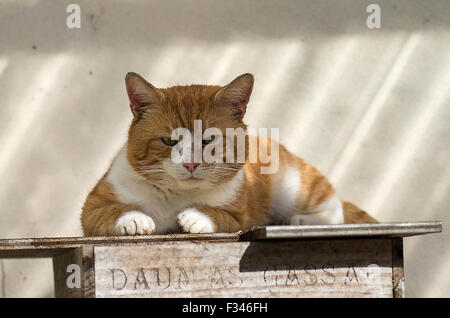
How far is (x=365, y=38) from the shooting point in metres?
3.39

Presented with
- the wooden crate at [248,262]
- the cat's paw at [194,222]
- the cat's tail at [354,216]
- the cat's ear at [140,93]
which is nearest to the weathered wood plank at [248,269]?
the wooden crate at [248,262]

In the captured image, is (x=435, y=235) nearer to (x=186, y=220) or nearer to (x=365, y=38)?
(x=365, y=38)

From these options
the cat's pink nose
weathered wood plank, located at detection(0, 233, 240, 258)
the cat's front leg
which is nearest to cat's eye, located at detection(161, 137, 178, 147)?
the cat's pink nose

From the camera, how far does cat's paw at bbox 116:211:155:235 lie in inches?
84.3

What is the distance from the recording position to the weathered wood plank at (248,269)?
1.93 meters

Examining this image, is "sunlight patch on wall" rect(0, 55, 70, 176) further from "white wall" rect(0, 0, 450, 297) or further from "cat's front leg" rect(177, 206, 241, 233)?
"cat's front leg" rect(177, 206, 241, 233)

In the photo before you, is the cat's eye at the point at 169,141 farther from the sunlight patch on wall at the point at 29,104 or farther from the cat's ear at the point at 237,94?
the sunlight patch on wall at the point at 29,104

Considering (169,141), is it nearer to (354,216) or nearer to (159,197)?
(159,197)

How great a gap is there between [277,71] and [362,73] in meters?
0.42

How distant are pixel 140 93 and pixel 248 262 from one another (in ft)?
2.51

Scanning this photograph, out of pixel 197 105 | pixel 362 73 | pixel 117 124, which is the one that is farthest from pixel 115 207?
pixel 362 73

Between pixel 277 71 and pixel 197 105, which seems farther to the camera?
pixel 277 71

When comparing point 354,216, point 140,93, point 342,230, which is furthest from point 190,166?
point 354,216

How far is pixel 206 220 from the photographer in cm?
227
